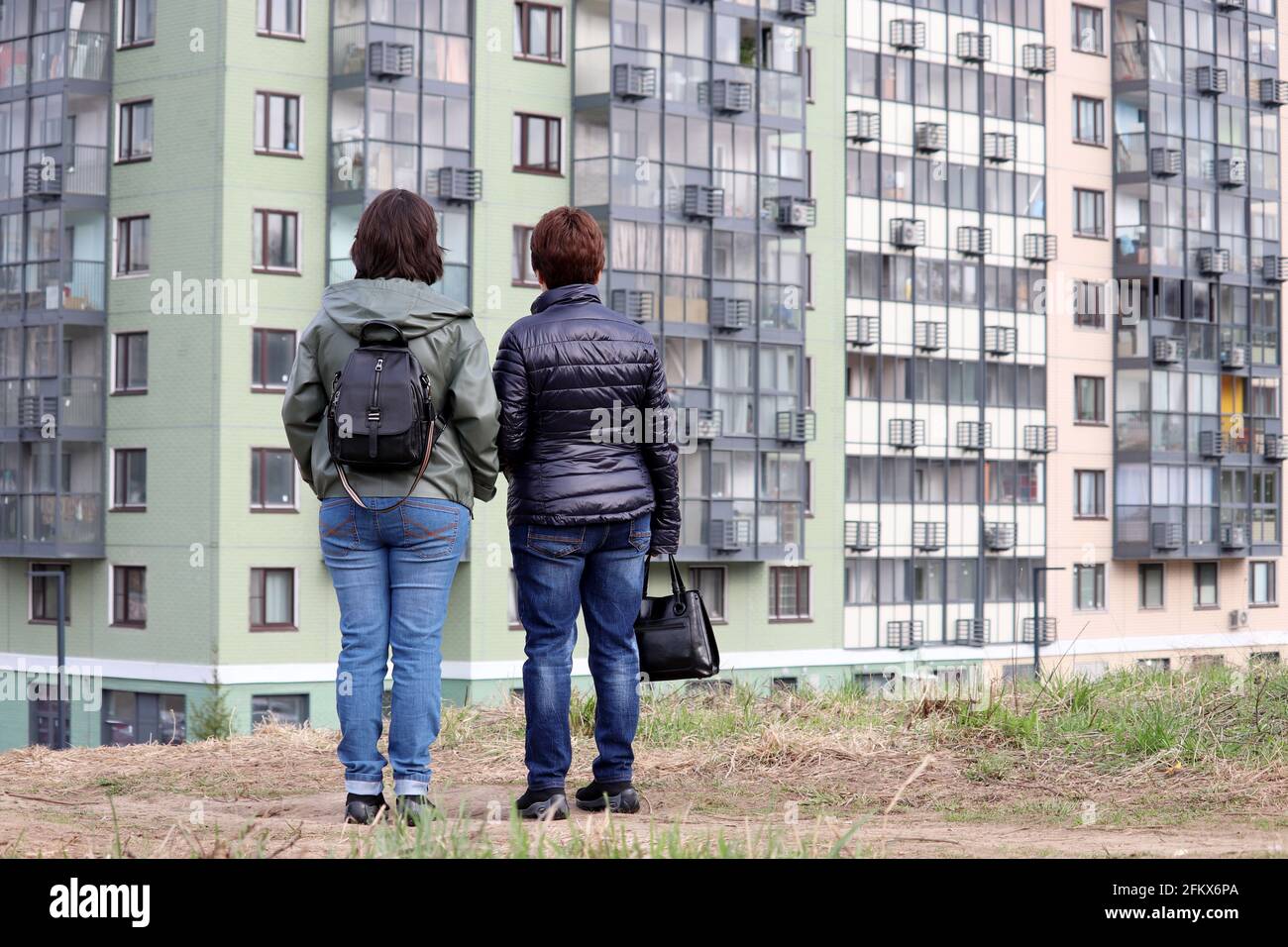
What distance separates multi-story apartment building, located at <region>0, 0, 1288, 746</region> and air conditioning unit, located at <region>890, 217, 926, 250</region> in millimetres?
93

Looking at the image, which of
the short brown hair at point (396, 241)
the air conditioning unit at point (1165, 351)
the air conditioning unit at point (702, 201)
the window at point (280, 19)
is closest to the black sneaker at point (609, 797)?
the short brown hair at point (396, 241)

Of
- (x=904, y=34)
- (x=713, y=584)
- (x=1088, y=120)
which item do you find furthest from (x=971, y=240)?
(x=713, y=584)

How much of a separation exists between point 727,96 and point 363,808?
50817 millimetres

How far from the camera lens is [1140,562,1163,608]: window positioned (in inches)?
2726

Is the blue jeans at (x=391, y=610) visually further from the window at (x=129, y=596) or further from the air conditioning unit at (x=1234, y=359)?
the air conditioning unit at (x=1234, y=359)

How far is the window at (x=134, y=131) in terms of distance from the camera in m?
51.2

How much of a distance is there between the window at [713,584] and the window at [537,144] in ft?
39.7

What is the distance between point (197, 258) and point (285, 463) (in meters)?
5.64

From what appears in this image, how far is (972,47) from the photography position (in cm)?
6519

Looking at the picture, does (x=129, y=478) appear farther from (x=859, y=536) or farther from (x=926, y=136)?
(x=926, y=136)

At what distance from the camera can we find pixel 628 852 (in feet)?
18.4

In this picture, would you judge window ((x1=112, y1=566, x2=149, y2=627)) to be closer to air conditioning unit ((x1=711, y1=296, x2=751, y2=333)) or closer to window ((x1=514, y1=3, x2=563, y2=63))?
window ((x1=514, y1=3, x2=563, y2=63))

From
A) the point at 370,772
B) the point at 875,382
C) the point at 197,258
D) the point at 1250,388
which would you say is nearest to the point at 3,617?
the point at 197,258
